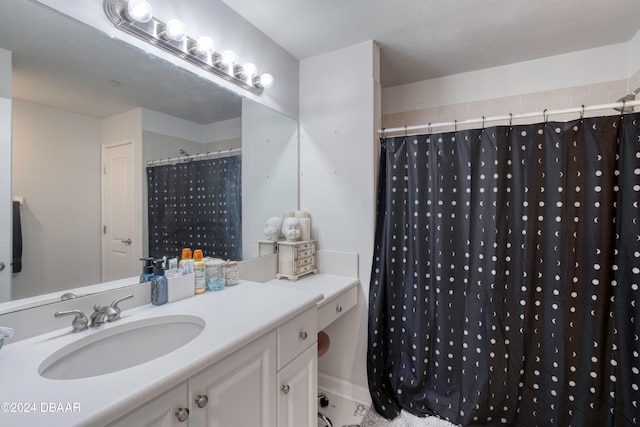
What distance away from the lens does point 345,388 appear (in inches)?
76.3

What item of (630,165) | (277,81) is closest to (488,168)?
(630,165)

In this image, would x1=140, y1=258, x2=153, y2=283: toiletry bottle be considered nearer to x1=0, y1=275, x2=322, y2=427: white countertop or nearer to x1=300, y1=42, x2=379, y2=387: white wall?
x1=0, y1=275, x2=322, y2=427: white countertop

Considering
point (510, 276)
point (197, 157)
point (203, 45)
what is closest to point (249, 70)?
point (203, 45)

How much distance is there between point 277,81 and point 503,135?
140 centimetres

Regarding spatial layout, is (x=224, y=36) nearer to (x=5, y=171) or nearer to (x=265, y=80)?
(x=265, y=80)

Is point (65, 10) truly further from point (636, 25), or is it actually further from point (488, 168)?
point (636, 25)

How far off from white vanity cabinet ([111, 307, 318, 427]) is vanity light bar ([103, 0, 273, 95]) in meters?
1.27

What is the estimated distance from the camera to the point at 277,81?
189 centimetres

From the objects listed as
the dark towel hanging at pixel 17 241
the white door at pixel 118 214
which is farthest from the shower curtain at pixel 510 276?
the dark towel hanging at pixel 17 241

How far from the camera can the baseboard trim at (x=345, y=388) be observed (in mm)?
1875

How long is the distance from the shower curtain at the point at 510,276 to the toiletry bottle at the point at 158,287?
3.93 ft

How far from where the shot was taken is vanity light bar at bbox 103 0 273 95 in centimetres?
109

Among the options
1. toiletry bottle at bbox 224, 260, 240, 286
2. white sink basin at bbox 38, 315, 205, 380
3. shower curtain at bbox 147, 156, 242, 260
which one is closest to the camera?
white sink basin at bbox 38, 315, 205, 380

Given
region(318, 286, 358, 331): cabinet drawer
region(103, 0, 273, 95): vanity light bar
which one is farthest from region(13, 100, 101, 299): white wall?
region(318, 286, 358, 331): cabinet drawer
